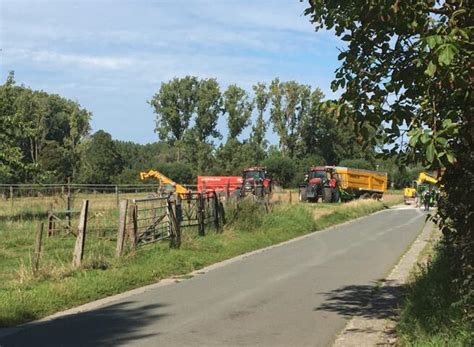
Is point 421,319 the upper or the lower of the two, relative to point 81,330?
upper

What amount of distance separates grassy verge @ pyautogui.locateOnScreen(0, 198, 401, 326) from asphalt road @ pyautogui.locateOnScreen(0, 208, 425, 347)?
0.74 m

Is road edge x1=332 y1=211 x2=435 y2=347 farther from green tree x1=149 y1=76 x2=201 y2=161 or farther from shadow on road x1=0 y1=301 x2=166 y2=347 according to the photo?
green tree x1=149 y1=76 x2=201 y2=161

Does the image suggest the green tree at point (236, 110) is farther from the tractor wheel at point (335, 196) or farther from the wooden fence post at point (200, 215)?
the wooden fence post at point (200, 215)

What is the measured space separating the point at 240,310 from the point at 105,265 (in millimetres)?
5024

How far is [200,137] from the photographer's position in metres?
103

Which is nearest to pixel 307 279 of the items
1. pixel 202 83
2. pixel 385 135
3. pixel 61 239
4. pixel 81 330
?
pixel 81 330

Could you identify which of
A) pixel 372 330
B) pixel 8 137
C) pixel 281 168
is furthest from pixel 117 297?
pixel 281 168

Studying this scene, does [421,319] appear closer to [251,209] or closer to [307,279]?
[307,279]

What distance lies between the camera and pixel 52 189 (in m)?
43.1

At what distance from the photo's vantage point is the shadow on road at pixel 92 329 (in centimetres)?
762

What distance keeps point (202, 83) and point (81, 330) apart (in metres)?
97.9

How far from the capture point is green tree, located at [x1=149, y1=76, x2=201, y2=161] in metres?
105

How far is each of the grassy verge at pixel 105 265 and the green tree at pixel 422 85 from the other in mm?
5993

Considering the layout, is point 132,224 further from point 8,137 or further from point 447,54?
point 8,137
